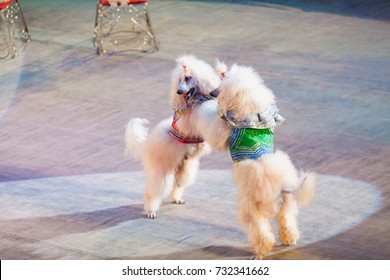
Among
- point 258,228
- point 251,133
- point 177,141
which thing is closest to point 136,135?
point 177,141

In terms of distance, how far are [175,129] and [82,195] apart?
0.91 metres

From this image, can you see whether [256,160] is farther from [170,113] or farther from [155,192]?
[170,113]

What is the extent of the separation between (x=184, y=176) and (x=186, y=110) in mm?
540

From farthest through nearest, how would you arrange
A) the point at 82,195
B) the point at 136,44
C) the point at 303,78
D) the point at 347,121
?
the point at 136,44 < the point at 303,78 < the point at 347,121 < the point at 82,195

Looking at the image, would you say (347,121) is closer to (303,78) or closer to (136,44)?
(303,78)

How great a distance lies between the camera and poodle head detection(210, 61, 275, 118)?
5.44 meters

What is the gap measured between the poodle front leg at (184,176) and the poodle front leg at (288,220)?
0.88 m

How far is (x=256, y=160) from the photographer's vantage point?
17.9 ft

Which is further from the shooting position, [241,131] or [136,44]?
[136,44]

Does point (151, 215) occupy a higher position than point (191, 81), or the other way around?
point (191, 81)

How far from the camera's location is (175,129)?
20.0ft

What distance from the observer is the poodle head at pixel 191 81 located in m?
5.92

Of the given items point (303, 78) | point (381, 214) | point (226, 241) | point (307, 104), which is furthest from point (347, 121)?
point (226, 241)

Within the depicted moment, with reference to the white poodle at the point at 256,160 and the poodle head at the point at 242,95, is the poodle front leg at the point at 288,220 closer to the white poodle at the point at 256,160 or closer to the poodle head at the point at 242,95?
the white poodle at the point at 256,160
